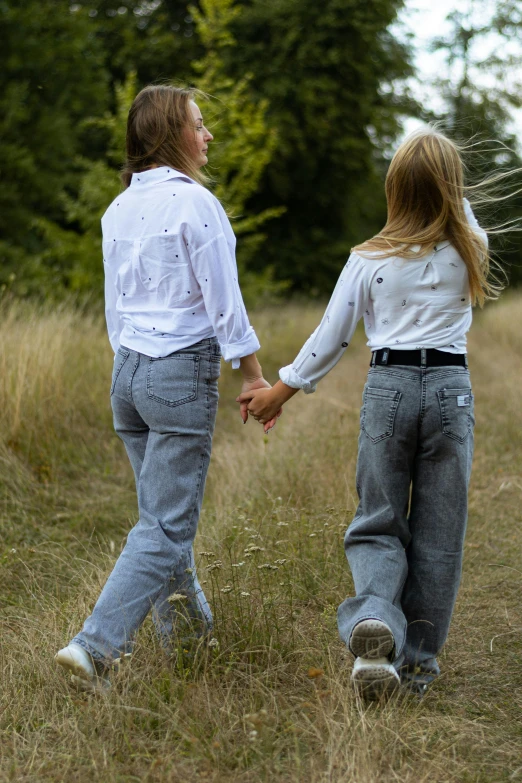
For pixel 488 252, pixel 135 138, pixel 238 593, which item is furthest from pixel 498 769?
pixel 135 138

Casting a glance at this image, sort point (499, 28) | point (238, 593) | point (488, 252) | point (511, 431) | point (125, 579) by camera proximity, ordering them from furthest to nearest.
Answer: point (499, 28) < point (511, 431) < point (238, 593) < point (488, 252) < point (125, 579)

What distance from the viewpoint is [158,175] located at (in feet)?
9.51

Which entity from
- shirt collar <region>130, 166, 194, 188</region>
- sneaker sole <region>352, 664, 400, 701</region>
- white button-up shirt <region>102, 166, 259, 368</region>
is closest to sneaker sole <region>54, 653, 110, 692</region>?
sneaker sole <region>352, 664, 400, 701</region>

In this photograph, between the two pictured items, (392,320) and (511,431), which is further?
(511,431)

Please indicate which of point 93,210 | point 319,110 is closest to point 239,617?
point 93,210

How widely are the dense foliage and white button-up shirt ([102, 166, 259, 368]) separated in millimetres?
7256

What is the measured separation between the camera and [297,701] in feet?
9.14

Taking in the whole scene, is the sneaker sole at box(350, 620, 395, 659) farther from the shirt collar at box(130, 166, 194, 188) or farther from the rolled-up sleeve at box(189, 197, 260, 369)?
the shirt collar at box(130, 166, 194, 188)

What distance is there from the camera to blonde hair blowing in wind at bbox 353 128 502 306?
281 cm

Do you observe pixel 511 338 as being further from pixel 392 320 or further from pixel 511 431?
pixel 392 320

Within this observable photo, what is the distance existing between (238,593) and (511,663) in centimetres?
104

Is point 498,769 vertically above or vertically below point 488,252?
below

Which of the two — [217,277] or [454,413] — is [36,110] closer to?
[217,277]

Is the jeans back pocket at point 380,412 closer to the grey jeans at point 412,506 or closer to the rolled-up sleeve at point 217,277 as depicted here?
the grey jeans at point 412,506
